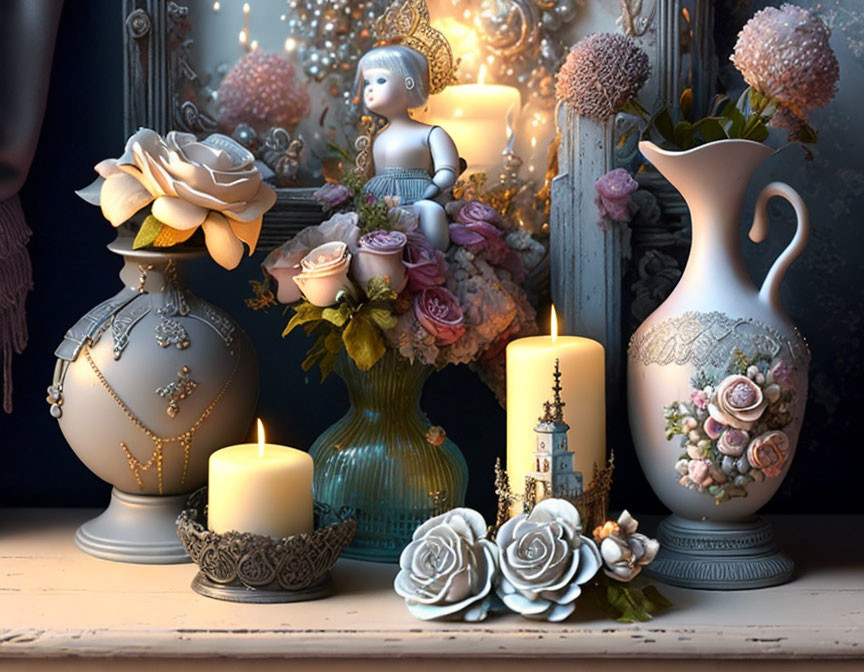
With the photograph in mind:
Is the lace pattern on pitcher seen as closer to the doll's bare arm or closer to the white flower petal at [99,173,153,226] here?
the doll's bare arm

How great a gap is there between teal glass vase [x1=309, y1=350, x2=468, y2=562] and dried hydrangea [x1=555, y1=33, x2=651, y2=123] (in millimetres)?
317

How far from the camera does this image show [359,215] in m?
1.10

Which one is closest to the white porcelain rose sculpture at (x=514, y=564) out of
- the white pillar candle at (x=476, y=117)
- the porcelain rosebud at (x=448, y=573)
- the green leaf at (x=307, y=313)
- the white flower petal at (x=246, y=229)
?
the porcelain rosebud at (x=448, y=573)

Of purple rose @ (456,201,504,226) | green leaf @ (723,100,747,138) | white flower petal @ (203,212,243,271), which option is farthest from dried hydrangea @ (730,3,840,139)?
white flower petal @ (203,212,243,271)

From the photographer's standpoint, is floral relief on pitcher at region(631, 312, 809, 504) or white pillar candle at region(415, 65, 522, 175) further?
white pillar candle at region(415, 65, 522, 175)

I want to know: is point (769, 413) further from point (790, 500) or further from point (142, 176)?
point (142, 176)

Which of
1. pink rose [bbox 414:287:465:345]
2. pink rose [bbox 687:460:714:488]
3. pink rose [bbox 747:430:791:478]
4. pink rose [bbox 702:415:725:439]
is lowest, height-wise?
pink rose [bbox 687:460:714:488]

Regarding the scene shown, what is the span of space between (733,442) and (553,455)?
161 mm

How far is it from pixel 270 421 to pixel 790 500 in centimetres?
60

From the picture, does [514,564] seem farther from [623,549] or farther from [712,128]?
[712,128]

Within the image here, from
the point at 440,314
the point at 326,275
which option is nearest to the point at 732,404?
the point at 440,314

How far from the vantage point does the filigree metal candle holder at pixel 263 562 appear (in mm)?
995

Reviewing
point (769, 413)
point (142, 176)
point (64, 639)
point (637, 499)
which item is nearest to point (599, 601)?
point (769, 413)

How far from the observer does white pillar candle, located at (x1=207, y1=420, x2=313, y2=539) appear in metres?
1.00
